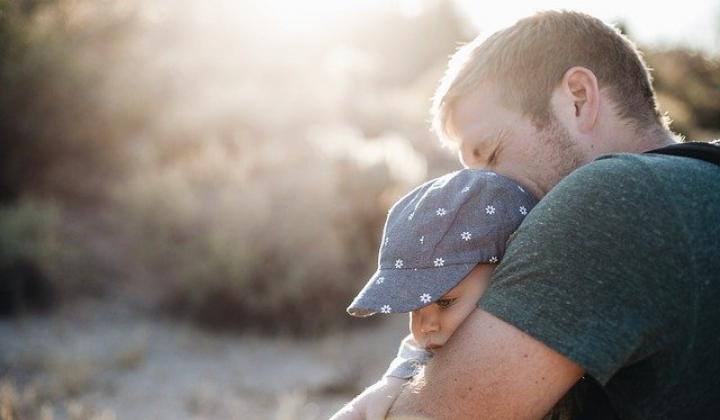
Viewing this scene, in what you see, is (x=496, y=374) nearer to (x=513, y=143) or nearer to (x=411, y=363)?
(x=411, y=363)

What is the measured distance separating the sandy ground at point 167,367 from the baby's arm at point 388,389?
2678 millimetres

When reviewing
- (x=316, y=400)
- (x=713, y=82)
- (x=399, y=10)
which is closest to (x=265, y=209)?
(x=316, y=400)

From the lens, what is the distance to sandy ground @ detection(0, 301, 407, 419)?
491cm

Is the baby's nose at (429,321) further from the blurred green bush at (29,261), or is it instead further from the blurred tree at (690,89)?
the blurred tree at (690,89)

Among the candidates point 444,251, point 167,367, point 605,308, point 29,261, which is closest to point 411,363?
point 444,251

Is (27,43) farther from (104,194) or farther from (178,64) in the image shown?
(178,64)

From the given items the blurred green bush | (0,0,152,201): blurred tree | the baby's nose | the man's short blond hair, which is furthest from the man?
(0,0,152,201): blurred tree

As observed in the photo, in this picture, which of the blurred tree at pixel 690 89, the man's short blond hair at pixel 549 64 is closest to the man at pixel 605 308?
the man's short blond hair at pixel 549 64

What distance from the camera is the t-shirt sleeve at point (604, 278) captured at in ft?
4.51

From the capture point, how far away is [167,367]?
5.68m

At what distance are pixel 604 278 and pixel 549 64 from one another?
78cm

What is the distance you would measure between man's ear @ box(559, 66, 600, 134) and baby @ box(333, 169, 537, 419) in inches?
11.5

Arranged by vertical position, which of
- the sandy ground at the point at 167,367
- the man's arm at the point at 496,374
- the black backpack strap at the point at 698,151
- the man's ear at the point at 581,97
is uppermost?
the man's ear at the point at 581,97

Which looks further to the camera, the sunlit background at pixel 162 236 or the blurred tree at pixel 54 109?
the blurred tree at pixel 54 109
